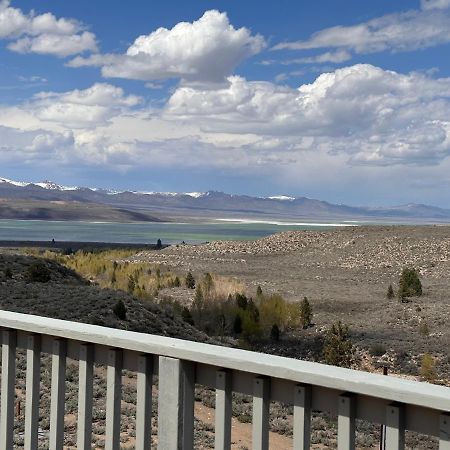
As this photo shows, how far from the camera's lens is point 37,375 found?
11.3ft

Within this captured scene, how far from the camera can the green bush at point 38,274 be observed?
2473cm

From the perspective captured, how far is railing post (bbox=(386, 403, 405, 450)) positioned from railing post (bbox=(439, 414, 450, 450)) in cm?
13

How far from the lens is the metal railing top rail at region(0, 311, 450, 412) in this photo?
2303 mm

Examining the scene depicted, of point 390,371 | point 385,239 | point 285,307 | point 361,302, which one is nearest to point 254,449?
point 390,371

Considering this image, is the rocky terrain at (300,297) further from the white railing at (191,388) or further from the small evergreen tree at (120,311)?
the white railing at (191,388)

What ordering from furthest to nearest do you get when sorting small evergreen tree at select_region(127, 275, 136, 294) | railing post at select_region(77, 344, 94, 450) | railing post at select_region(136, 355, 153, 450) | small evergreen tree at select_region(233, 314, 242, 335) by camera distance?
small evergreen tree at select_region(127, 275, 136, 294) → small evergreen tree at select_region(233, 314, 242, 335) → railing post at select_region(77, 344, 94, 450) → railing post at select_region(136, 355, 153, 450)

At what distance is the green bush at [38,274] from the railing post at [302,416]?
2290 cm

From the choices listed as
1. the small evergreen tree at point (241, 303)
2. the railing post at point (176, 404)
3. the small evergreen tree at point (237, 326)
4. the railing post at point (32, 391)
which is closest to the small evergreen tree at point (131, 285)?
the small evergreen tree at point (241, 303)

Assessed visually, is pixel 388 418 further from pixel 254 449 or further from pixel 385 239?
pixel 385 239

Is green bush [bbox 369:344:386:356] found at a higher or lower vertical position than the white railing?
lower

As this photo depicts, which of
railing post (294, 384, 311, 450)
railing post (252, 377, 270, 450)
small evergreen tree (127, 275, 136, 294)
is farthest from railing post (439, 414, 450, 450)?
small evergreen tree (127, 275, 136, 294)

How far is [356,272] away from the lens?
4925 centimetres

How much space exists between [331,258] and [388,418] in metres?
55.6

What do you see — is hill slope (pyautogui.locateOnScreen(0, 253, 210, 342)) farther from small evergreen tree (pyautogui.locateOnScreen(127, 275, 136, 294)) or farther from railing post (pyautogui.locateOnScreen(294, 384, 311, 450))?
railing post (pyautogui.locateOnScreen(294, 384, 311, 450))
